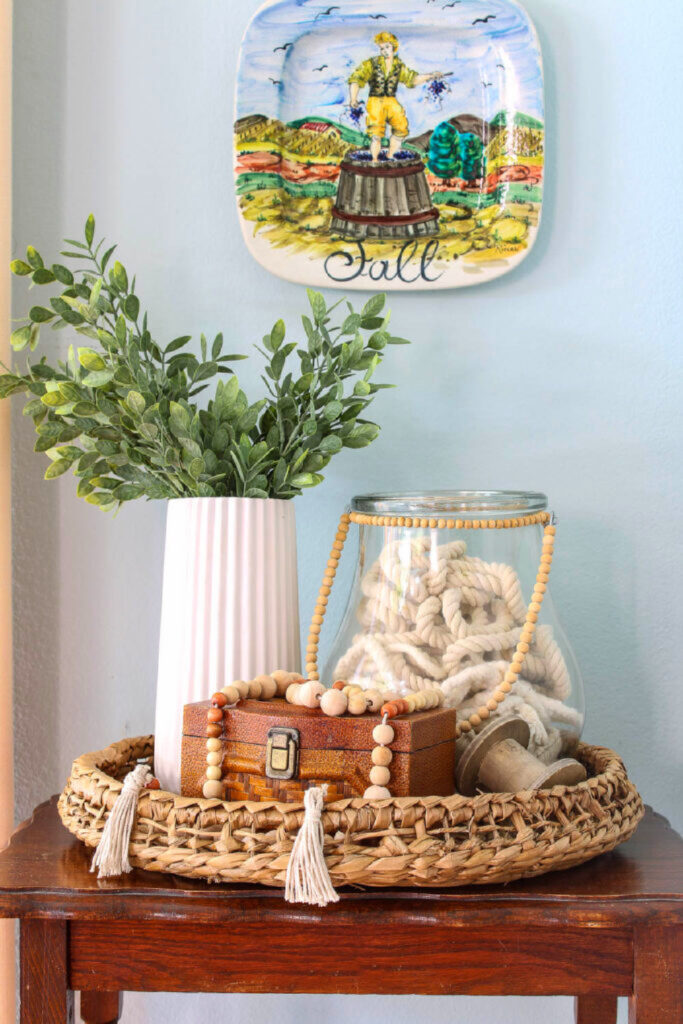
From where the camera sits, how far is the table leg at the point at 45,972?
577 millimetres

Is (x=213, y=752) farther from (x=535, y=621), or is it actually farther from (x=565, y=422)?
(x=565, y=422)

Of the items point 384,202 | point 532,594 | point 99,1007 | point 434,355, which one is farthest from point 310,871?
point 384,202

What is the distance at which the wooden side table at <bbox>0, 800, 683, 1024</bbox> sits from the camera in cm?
56

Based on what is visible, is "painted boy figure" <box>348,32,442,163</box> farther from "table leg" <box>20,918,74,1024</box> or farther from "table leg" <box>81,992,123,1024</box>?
"table leg" <box>81,992,123,1024</box>

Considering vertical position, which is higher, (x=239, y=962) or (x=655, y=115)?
(x=655, y=115)

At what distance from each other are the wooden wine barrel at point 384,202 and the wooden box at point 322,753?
58cm

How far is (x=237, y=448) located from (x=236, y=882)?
340 mm

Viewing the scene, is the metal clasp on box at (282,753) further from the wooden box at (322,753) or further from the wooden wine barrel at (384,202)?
the wooden wine barrel at (384,202)

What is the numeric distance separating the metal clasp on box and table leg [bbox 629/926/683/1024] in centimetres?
→ 24

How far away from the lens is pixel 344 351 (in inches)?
30.3

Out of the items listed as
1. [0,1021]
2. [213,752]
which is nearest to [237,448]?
[213,752]

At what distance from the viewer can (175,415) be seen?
28.6 inches

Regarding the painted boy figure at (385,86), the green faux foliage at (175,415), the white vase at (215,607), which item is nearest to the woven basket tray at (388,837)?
the white vase at (215,607)
